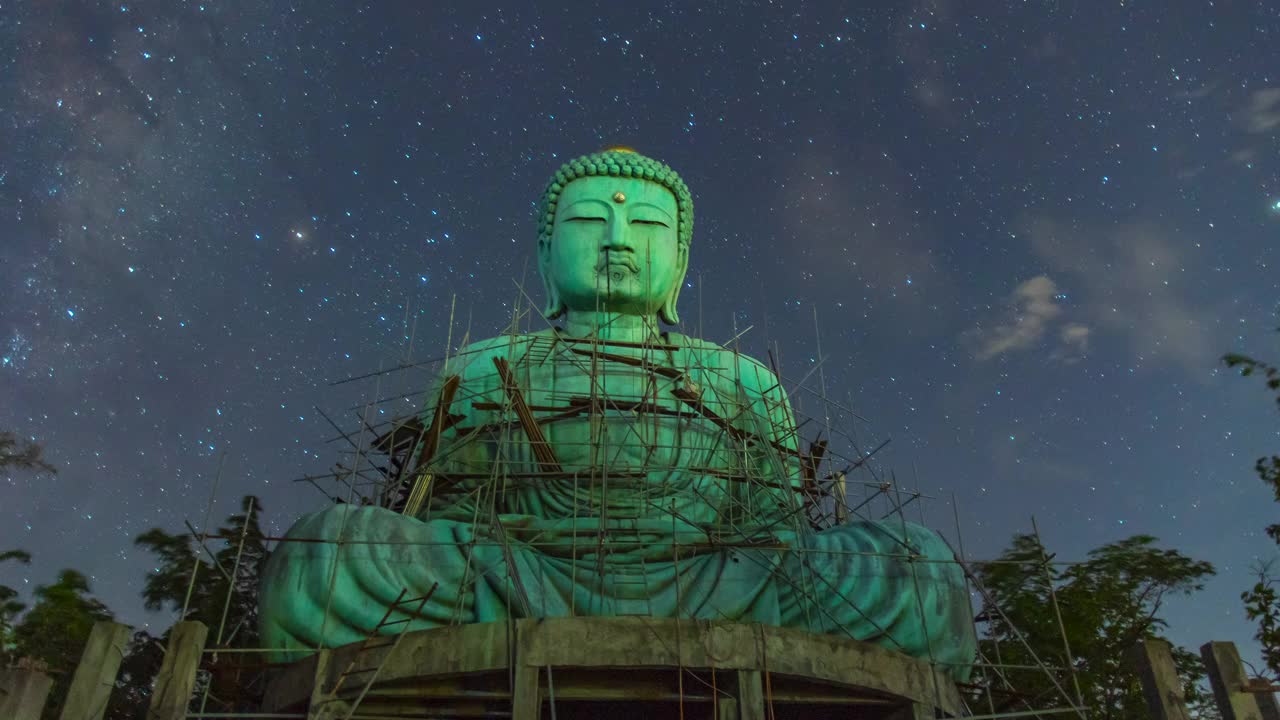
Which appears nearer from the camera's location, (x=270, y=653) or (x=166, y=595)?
(x=270, y=653)

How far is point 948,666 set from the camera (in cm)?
861

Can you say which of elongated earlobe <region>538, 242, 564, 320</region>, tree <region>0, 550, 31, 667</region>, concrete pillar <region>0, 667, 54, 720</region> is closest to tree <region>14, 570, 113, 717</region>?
tree <region>0, 550, 31, 667</region>

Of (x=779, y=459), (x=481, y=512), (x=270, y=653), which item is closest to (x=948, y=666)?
(x=779, y=459)

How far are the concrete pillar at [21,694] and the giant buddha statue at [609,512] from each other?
1657 mm

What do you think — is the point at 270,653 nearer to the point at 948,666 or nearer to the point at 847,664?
the point at 847,664

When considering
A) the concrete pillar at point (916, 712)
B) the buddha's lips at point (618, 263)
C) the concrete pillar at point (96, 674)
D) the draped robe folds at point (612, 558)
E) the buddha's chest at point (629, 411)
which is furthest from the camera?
the buddha's lips at point (618, 263)

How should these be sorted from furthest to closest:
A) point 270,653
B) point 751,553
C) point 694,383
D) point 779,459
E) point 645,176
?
point 645,176
point 694,383
point 779,459
point 751,553
point 270,653

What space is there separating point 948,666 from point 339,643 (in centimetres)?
481

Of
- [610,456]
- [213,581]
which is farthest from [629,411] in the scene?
[213,581]

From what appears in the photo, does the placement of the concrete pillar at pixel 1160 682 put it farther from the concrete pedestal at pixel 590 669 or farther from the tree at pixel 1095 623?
the tree at pixel 1095 623

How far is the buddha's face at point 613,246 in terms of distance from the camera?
41.2ft

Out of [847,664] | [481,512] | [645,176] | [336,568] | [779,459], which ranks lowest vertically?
[847,664]

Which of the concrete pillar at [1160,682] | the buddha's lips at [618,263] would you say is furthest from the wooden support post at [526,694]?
the buddha's lips at [618,263]

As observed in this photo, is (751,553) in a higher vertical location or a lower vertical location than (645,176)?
lower
